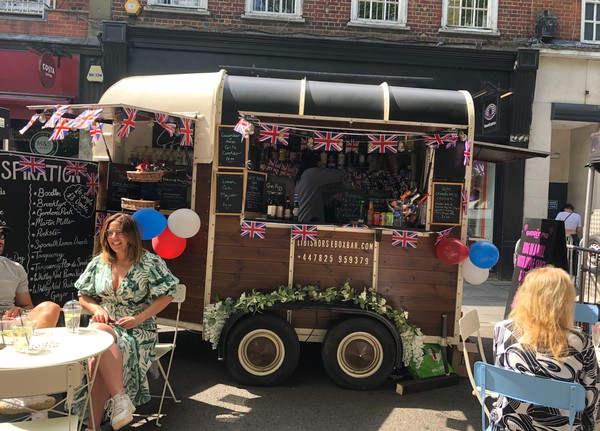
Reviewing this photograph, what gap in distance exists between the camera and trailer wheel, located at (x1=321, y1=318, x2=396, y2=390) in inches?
187

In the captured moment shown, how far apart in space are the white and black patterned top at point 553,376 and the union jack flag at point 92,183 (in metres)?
4.52

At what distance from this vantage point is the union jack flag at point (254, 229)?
4910 mm

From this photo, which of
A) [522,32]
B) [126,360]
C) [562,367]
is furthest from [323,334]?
[522,32]

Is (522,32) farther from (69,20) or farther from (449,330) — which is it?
(69,20)

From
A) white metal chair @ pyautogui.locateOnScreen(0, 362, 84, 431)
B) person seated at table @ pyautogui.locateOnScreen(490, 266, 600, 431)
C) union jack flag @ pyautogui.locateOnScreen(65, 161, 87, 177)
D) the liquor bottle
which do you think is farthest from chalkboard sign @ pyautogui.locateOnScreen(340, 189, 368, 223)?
white metal chair @ pyautogui.locateOnScreen(0, 362, 84, 431)

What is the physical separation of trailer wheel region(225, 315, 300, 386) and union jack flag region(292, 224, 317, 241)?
2.59 feet

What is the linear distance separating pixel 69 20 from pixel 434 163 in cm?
858

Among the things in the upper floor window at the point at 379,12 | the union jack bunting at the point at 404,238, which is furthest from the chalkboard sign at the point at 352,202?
the upper floor window at the point at 379,12

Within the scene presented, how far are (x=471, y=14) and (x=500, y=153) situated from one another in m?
6.03

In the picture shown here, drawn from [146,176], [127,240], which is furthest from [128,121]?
[127,240]

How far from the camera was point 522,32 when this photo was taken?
35.1 feet

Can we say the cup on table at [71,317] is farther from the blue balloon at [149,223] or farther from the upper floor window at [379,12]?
the upper floor window at [379,12]

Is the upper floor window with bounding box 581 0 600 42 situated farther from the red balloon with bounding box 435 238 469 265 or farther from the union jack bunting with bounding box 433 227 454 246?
the red balloon with bounding box 435 238 469 265

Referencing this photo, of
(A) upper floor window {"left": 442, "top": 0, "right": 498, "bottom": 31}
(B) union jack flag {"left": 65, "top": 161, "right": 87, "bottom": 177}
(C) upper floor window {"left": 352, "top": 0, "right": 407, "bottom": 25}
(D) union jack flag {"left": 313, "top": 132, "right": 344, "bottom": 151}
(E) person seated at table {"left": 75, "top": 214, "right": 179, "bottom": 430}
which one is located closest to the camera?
(E) person seated at table {"left": 75, "top": 214, "right": 179, "bottom": 430}
